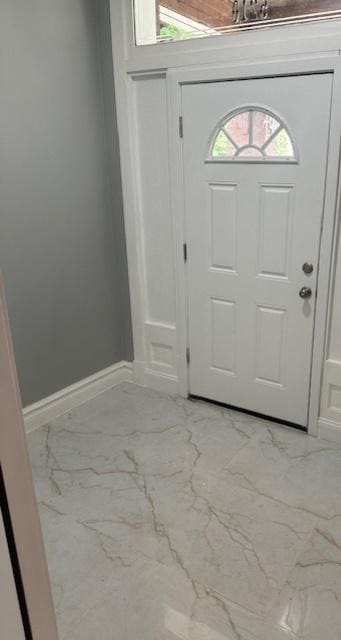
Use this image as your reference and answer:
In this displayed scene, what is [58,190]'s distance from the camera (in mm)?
2850

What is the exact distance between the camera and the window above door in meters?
2.27

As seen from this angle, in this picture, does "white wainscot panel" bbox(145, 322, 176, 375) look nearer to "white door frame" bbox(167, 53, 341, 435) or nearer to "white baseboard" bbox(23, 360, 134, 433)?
"white door frame" bbox(167, 53, 341, 435)

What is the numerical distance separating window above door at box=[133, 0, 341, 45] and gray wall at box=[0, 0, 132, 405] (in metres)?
0.25

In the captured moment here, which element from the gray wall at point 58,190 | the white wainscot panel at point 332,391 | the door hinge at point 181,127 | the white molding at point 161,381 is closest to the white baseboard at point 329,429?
the white wainscot panel at point 332,391

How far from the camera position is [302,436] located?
9.30 feet

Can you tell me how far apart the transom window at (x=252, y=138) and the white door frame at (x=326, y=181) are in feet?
0.61

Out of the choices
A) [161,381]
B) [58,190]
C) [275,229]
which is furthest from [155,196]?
[161,381]

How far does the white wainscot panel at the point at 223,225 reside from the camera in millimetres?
2742

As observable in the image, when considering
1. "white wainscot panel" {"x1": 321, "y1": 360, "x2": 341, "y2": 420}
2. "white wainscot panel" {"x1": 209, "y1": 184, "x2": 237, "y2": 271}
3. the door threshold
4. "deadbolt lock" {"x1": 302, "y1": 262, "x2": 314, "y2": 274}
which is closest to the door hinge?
"white wainscot panel" {"x1": 209, "y1": 184, "x2": 237, "y2": 271}

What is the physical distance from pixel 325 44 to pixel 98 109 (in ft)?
4.45

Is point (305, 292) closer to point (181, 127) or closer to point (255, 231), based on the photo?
point (255, 231)

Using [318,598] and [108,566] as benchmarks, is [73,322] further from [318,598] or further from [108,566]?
[318,598]

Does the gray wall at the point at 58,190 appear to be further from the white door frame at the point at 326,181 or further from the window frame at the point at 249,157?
the window frame at the point at 249,157

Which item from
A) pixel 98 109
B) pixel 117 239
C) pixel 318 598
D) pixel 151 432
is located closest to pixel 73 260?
pixel 117 239
